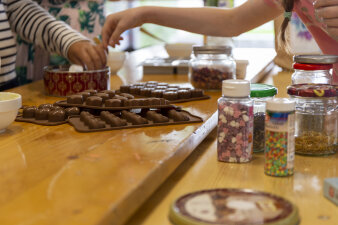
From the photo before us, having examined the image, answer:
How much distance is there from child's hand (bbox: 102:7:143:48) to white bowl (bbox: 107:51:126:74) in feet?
1.13

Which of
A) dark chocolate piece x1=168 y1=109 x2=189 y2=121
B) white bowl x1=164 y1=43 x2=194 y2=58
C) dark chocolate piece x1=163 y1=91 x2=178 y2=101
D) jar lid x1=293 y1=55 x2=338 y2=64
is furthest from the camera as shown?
white bowl x1=164 y1=43 x2=194 y2=58

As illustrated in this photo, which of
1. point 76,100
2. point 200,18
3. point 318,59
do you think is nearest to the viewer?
point 318,59

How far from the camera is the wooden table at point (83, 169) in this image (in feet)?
2.40

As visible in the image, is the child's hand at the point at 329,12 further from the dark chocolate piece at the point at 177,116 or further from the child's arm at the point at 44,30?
the child's arm at the point at 44,30

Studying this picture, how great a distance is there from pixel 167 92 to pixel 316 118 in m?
0.57

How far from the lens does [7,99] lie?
1240 mm

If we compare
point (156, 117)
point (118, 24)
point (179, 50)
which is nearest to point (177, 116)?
point (156, 117)

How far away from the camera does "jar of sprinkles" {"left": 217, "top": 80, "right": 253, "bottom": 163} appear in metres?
1.00

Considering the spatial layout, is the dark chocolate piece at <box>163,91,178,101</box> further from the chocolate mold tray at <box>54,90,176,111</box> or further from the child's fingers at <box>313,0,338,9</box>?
the child's fingers at <box>313,0,338,9</box>

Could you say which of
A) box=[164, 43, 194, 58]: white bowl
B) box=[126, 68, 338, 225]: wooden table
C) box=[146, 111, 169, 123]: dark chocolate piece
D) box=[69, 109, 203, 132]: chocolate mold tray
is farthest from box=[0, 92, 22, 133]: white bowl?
box=[164, 43, 194, 58]: white bowl

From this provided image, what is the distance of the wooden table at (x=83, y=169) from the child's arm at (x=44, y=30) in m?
0.69

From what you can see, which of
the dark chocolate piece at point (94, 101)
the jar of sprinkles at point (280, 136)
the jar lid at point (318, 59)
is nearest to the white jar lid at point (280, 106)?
the jar of sprinkles at point (280, 136)

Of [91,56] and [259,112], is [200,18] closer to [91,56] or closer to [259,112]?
[91,56]

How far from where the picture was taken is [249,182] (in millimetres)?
942
